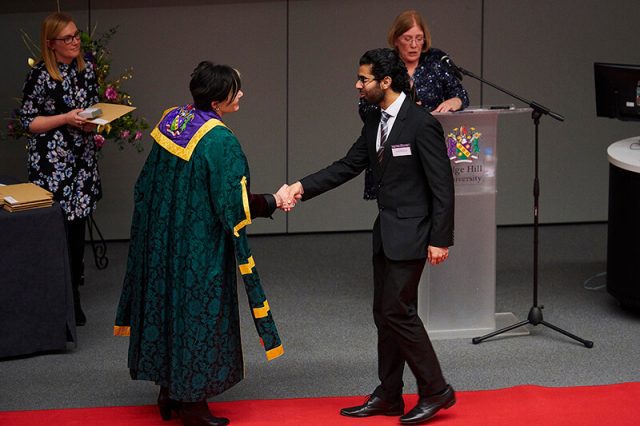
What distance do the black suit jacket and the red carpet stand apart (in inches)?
30.0

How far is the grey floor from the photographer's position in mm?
5121

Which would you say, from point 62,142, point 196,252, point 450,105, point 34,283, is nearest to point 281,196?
point 196,252

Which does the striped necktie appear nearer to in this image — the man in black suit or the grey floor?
the man in black suit

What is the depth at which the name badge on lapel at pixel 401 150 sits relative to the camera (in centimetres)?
437

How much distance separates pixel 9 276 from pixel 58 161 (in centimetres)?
76

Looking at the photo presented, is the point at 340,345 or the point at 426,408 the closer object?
the point at 426,408

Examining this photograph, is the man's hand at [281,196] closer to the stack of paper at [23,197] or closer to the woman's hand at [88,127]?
the stack of paper at [23,197]

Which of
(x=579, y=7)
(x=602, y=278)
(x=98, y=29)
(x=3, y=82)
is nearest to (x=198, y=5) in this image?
(x=98, y=29)

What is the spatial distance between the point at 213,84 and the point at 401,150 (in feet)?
2.52

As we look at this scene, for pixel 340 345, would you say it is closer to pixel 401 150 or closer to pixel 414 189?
pixel 414 189

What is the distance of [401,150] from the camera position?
14.3ft

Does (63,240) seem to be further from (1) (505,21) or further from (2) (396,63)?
(1) (505,21)

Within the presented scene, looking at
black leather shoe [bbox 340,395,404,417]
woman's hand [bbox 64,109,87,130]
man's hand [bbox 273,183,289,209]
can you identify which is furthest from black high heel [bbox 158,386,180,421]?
woman's hand [bbox 64,109,87,130]

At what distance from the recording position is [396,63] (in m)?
4.36
